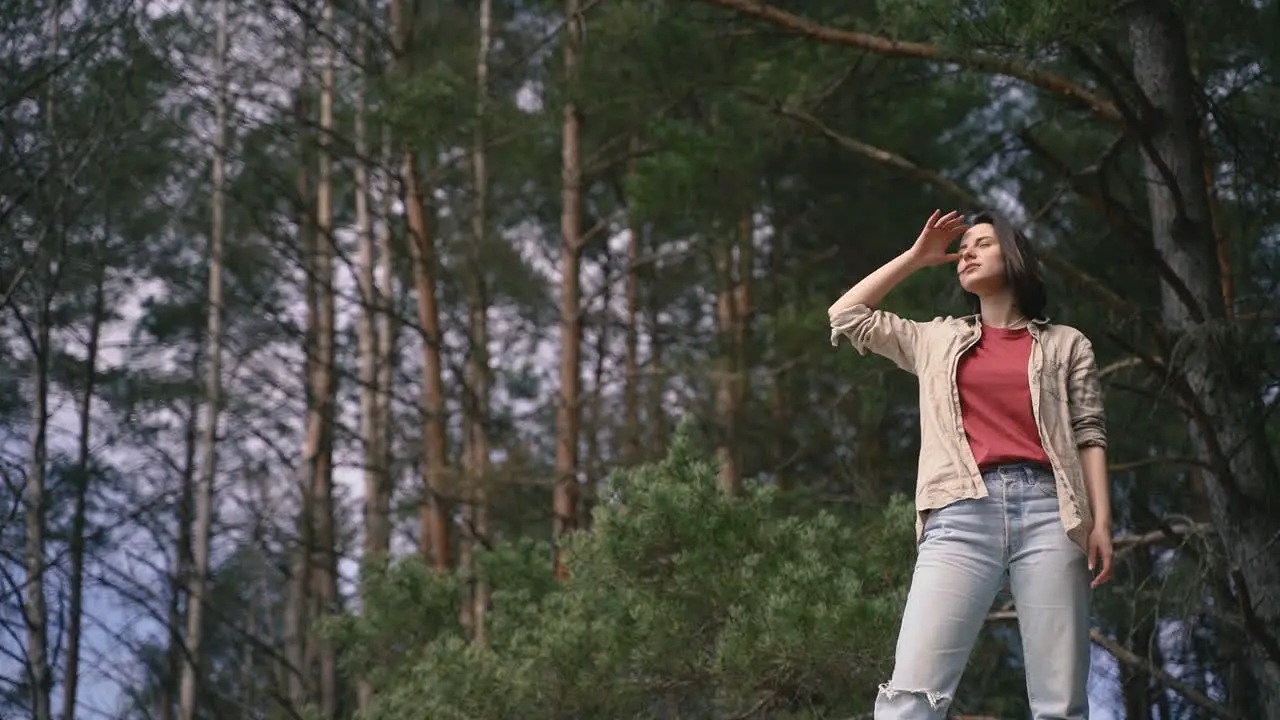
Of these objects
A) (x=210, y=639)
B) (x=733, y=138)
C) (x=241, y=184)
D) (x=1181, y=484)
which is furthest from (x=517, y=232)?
(x=1181, y=484)

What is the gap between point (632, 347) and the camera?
43.5 ft

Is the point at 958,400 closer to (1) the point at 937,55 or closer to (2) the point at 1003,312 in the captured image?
(2) the point at 1003,312

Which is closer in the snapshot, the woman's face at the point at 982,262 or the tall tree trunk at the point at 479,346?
the woman's face at the point at 982,262

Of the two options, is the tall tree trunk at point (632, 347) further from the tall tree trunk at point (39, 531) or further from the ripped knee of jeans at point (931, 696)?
the ripped knee of jeans at point (931, 696)

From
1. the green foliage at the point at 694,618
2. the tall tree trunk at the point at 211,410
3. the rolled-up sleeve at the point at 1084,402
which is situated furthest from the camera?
the tall tree trunk at the point at 211,410

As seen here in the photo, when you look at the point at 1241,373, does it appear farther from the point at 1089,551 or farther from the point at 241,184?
the point at 241,184

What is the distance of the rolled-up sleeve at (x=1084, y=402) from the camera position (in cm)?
287

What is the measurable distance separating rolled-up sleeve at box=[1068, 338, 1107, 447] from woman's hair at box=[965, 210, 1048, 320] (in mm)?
123

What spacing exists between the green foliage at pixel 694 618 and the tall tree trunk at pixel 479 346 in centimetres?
352

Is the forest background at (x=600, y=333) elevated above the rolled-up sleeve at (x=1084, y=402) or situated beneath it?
elevated above

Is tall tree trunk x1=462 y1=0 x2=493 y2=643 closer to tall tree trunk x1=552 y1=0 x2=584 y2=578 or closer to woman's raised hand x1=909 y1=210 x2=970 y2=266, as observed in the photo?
tall tree trunk x1=552 y1=0 x2=584 y2=578

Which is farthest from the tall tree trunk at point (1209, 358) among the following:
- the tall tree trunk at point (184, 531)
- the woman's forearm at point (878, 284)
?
the tall tree trunk at point (184, 531)

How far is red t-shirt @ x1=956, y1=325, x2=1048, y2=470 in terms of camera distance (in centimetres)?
276

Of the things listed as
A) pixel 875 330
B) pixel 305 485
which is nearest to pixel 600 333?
pixel 305 485
